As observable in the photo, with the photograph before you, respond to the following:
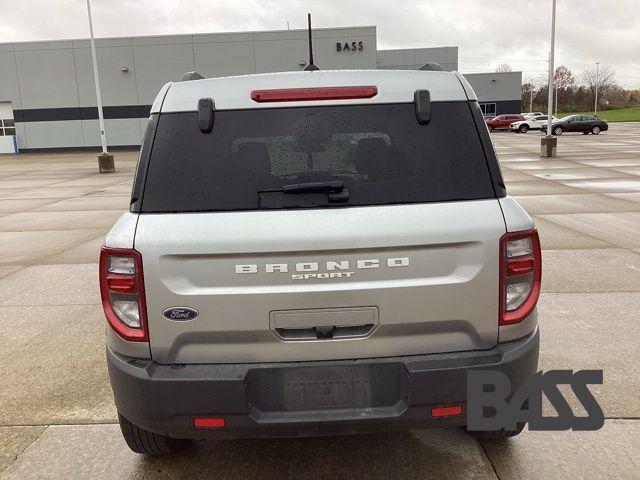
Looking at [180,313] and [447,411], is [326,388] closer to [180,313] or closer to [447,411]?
[447,411]

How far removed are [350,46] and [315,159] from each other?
3286cm

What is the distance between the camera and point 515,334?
245 centimetres

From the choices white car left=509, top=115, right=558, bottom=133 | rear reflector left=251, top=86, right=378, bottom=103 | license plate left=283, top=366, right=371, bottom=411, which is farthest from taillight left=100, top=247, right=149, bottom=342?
white car left=509, top=115, right=558, bottom=133

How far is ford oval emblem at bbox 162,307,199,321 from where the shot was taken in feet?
7.57

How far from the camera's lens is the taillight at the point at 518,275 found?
7.79 ft

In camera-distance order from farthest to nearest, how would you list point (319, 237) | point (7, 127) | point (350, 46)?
point (7, 127), point (350, 46), point (319, 237)

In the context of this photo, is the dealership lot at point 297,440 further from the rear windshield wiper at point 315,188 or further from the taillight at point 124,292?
the rear windshield wiper at point 315,188

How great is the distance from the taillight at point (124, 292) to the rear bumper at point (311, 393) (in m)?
0.20

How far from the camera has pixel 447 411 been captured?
235 centimetres

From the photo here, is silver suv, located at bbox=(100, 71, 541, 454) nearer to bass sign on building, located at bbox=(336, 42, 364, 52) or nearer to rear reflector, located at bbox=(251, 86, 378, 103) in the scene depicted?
rear reflector, located at bbox=(251, 86, 378, 103)

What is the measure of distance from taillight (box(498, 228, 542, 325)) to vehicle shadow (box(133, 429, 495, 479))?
932 millimetres

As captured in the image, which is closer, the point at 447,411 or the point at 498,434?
the point at 447,411

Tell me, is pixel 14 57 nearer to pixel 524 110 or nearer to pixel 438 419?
pixel 438 419

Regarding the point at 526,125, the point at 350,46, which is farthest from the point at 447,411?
the point at 526,125
